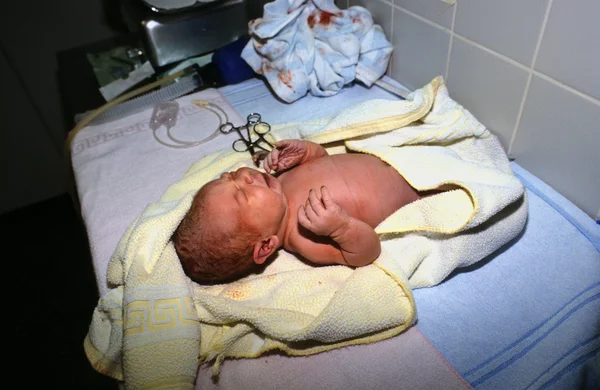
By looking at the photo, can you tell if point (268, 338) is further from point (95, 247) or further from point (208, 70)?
point (208, 70)

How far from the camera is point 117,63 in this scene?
143 centimetres

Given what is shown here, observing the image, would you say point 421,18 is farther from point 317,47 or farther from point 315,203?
point 315,203

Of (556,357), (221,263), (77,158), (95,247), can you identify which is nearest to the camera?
(556,357)

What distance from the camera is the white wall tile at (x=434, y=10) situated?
96cm

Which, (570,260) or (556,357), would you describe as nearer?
(556,357)

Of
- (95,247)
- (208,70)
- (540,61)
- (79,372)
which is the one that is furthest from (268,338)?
(79,372)

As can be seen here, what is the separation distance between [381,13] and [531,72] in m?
0.53

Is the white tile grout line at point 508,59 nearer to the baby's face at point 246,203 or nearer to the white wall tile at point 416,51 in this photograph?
the white wall tile at point 416,51

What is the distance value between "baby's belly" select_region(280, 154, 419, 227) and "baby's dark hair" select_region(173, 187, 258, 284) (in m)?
0.14

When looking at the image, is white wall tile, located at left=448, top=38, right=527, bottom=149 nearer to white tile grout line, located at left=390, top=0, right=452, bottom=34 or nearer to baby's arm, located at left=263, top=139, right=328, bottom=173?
white tile grout line, located at left=390, top=0, right=452, bottom=34

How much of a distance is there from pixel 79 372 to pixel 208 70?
44.2 inches

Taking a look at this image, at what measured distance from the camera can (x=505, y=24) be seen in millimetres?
820

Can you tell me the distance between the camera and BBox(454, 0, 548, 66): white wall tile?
2.51ft

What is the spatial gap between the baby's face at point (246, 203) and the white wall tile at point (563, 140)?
0.54 m
